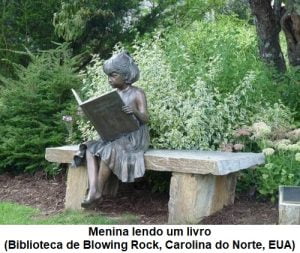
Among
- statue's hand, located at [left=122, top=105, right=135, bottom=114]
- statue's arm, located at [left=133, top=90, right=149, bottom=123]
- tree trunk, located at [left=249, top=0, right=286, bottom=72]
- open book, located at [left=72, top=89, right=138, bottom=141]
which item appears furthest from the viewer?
tree trunk, located at [left=249, top=0, right=286, bottom=72]

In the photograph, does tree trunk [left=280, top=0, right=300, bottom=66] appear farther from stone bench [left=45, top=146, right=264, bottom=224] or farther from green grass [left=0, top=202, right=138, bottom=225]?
green grass [left=0, top=202, right=138, bottom=225]

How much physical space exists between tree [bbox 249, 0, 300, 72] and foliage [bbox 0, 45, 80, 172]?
2.99 m

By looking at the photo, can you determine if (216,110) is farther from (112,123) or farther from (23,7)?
(23,7)

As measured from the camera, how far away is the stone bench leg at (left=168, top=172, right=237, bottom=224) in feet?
17.2

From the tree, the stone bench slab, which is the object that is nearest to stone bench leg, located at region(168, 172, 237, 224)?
the stone bench slab

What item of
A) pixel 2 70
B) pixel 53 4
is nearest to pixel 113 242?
pixel 2 70

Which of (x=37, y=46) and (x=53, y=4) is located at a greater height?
(x=53, y=4)

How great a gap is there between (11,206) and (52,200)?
46 centimetres

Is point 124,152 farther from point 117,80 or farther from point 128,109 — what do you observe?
point 117,80

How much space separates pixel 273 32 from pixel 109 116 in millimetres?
4552

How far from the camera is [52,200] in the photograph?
6.51 metres

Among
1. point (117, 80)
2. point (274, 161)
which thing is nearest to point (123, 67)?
point (117, 80)

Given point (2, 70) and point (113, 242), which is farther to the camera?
point (2, 70)

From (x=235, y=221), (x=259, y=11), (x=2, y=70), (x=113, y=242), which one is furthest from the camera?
(x=2, y=70)
